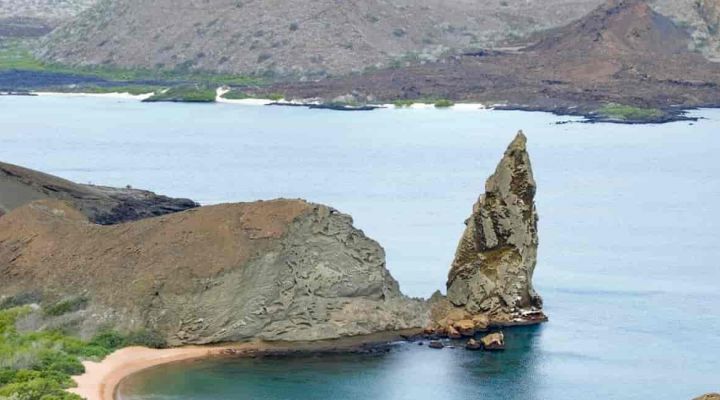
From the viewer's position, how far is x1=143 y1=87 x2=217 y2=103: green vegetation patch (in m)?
149

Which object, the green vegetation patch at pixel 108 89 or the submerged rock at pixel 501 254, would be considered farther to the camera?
the green vegetation patch at pixel 108 89

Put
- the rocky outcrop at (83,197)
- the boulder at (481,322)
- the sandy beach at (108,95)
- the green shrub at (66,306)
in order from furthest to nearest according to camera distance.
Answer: the sandy beach at (108,95), the rocky outcrop at (83,197), the boulder at (481,322), the green shrub at (66,306)

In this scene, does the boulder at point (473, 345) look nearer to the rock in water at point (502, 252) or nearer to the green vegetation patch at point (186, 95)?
the rock in water at point (502, 252)

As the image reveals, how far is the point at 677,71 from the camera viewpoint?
148m

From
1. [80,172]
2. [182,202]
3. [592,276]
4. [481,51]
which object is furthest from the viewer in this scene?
[481,51]

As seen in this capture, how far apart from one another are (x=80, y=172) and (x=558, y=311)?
44898 mm

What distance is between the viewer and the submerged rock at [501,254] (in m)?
52.8

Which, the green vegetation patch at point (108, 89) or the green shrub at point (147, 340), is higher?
the green vegetation patch at point (108, 89)

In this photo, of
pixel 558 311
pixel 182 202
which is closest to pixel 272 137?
pixel 182 202

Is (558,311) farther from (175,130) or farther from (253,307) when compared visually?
(175,130)

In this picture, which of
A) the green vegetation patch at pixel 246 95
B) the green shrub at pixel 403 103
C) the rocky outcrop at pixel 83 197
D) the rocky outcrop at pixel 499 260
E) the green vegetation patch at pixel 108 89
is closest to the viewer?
the rocky outcrop at pixel 499 260

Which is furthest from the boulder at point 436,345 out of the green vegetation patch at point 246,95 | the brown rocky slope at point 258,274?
the green vegetation patch at point 246,95

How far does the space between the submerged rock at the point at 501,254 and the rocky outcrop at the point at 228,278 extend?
136 centimetres

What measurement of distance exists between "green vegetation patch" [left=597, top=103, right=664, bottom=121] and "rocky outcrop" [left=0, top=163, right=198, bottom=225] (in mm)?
65718
